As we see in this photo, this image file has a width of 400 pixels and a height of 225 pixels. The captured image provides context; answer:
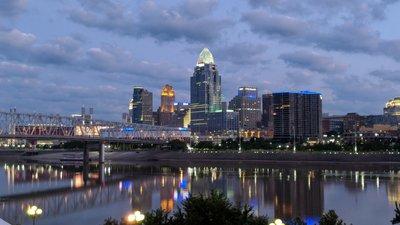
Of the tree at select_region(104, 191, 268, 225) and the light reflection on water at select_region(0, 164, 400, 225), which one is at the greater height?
the tree at select_region(104, 191, 268, 225)

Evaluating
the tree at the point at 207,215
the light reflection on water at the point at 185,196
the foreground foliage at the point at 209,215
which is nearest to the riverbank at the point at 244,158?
the light reflection on water at the point at 185,196

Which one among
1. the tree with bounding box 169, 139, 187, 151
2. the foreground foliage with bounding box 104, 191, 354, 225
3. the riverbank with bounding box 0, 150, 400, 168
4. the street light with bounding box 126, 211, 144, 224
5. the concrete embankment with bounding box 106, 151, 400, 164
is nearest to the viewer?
the foreground foliage with bounding box 104, 191, 354, 225

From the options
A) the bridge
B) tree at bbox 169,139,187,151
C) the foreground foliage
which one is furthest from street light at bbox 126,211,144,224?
tree at bbox 169,139,187,151

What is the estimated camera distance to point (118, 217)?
3606 centimetres

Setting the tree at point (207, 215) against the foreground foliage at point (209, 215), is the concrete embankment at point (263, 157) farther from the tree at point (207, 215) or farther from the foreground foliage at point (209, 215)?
the tree at point (207, 215)

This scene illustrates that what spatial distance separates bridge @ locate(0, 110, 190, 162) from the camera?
97.2 meters

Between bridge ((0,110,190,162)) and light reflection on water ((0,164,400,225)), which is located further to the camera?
bridge ((0,110,190,162))

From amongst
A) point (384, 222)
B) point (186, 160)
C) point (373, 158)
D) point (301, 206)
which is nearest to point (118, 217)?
point (301, 206)

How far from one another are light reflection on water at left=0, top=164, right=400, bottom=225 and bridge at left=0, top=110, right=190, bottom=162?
77.7 feet

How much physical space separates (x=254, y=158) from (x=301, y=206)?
6651cm

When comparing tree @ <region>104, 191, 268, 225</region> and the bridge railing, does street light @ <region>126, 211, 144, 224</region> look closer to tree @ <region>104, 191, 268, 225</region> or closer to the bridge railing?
tree @ <region>104, 191, 268, 225</region>

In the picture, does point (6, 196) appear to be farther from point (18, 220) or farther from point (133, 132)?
point (133, 132)

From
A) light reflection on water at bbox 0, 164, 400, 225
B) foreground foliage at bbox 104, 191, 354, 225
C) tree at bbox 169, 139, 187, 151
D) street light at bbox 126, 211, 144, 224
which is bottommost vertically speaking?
light reflection on water at bbox 0, 164, 400, 225

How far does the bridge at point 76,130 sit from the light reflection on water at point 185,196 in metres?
23.7
